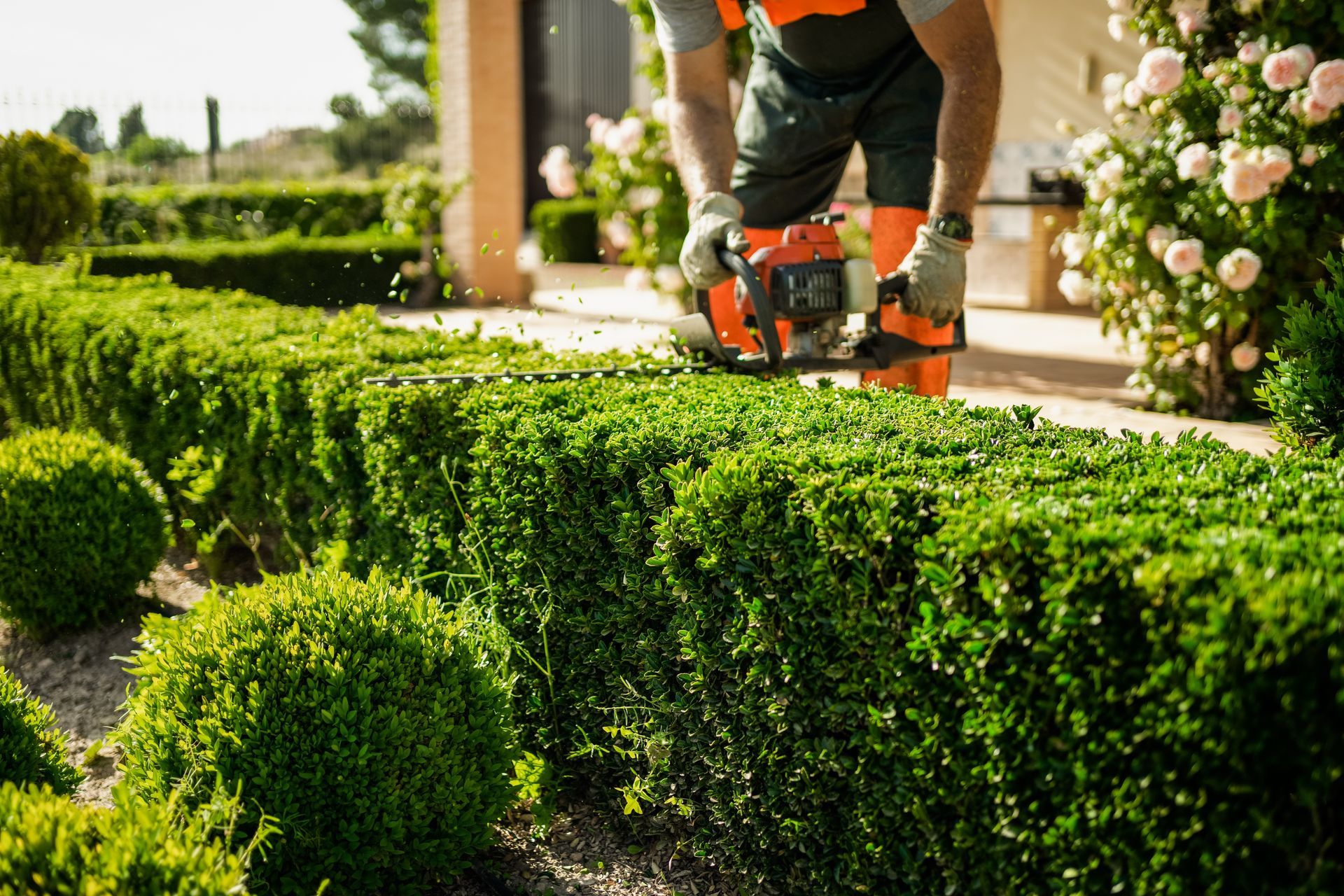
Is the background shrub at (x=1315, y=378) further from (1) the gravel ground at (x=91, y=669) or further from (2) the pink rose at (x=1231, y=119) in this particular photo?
(1) the gravel ground at (x=91, y=669)

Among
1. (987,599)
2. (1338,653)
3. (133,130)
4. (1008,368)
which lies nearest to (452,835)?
(987,599)

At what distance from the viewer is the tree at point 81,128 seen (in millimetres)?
14281

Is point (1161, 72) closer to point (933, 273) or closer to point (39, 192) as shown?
point (933, 273)

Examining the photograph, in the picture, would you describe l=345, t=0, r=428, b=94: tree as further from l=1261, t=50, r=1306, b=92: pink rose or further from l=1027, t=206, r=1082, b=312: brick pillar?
l=1261, t=50, r=1306, b=92: pink rose

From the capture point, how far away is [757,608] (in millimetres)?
2039

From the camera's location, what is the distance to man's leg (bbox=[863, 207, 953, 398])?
3633mm

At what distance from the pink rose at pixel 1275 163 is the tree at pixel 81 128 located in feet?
44.8

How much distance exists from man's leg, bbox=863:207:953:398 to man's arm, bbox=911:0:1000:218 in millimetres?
428

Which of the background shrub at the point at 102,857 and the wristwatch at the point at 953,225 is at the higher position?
the wristwatch at the point at 953,225

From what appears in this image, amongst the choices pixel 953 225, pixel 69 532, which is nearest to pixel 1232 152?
pixel 953 225

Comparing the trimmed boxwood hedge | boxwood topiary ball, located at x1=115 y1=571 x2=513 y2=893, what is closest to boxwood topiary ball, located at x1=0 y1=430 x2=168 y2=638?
the trimmed boxwood hedge

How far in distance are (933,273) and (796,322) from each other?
1.40ft

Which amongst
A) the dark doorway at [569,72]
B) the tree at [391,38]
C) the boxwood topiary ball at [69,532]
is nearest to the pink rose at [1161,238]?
the boxwood topiary ball at [69,532]

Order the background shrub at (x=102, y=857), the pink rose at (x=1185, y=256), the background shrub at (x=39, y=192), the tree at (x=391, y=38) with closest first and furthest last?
the background shrub at (x=102, y=857) → the pink rose at (x=1185, y=256) → the background shrub at (x=39, y=192) → the tree at (x=391, y=38)
